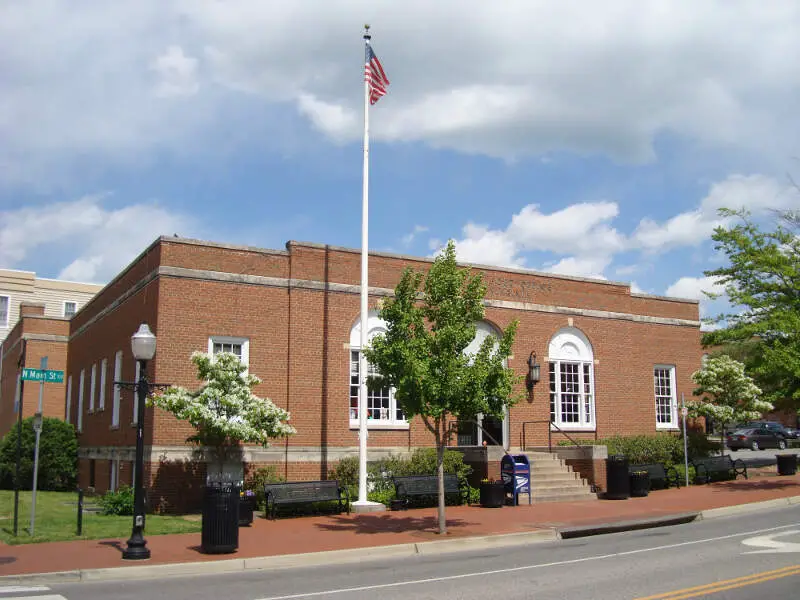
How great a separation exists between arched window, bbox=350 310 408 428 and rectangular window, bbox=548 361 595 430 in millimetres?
6035

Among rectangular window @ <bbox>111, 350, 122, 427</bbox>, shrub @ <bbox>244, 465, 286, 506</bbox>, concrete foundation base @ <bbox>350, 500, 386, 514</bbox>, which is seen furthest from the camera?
rectangular window @ <bbox>111, 350, 122, 427</bbox>

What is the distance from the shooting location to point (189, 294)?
20469 millimetres

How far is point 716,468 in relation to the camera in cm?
2552

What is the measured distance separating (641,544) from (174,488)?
A: 11.2 m

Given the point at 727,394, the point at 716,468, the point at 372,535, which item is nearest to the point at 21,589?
the point at 372,535

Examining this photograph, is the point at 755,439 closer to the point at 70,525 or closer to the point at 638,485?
the point at 638,485

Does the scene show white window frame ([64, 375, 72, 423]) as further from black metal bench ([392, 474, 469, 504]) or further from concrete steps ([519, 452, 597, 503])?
concrete steps ([519, 452, 597, 503])

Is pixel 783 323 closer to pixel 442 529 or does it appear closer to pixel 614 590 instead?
pixel 442 529

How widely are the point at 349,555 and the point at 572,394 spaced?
14688 mm

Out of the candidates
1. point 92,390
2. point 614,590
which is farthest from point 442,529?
point 92,390

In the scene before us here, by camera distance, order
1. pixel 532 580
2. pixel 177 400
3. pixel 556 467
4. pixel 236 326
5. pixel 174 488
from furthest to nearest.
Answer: pixel 556 467, pixel 236 326, pixel 174 488, pixel 177 400, pixel 532 580

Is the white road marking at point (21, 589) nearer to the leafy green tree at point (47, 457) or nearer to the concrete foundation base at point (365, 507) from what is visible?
the concrete foundation base at point (365, 507)

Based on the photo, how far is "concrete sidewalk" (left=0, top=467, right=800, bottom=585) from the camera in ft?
40.4

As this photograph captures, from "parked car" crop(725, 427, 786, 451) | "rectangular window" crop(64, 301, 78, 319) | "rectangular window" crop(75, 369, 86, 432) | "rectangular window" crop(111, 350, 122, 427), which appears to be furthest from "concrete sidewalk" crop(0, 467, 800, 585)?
"rectangular window" crop(64, 301, 78, 319)
